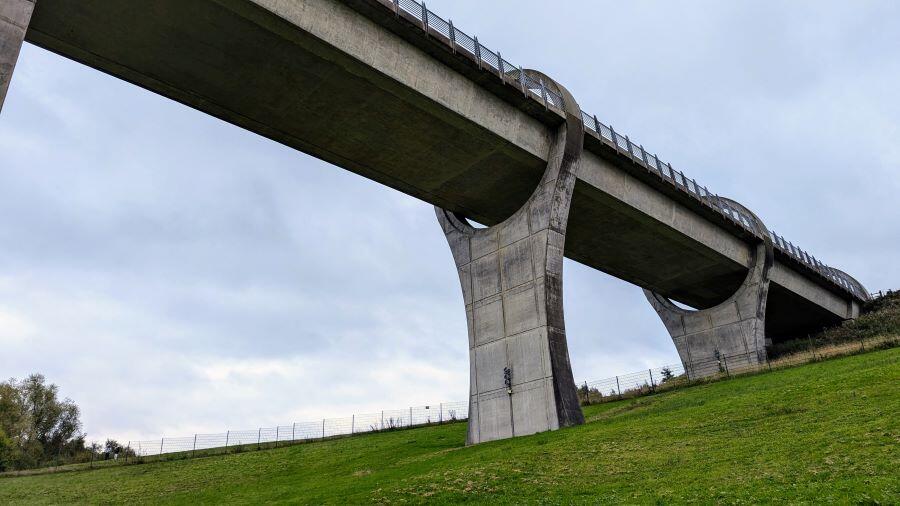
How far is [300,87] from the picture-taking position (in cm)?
2517

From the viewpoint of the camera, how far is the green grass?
1355 cm

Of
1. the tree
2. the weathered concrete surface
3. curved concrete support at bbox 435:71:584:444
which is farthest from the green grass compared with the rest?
the tree

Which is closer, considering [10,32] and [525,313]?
[10,32]

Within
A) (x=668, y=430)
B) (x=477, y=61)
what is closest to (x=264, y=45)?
(x=477, y=61)

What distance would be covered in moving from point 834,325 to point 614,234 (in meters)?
32.1

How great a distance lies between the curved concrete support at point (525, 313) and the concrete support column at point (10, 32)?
20.4 metres

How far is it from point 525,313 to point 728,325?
81.6 feet

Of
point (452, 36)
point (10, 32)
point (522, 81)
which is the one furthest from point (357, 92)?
point (10, 32)

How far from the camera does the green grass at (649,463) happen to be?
13.5 meters

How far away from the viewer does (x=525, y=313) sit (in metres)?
29.9

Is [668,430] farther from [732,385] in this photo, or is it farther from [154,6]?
[154,6]

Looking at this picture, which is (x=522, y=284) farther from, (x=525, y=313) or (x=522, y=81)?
(x=522, y=81)

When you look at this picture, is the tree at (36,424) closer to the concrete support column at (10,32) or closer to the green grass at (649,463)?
the green grass at (649,463)

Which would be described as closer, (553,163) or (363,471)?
(363,471)
